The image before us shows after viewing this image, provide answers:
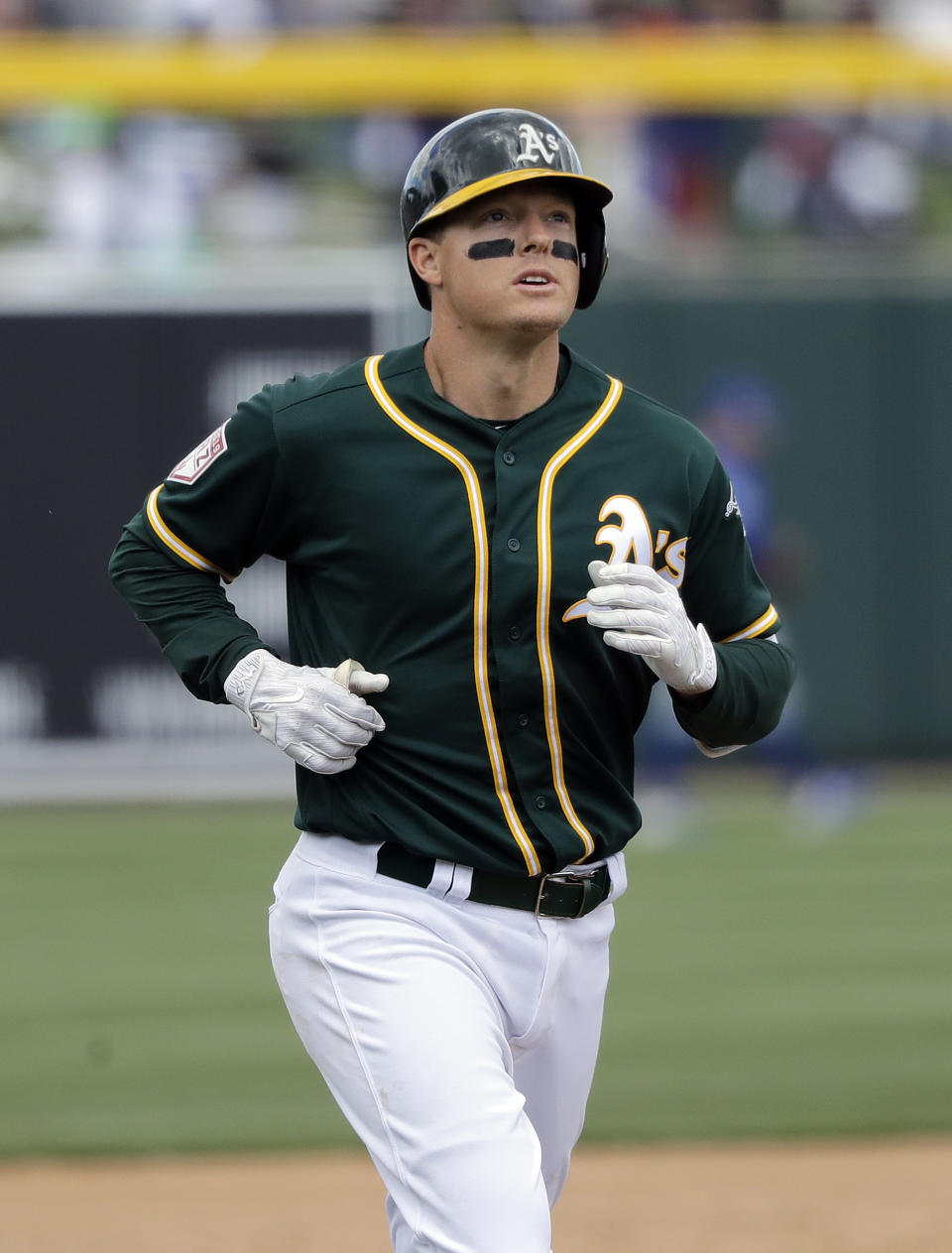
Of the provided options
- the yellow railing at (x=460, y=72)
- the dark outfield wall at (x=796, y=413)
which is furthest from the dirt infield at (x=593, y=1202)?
the yellow railing at (x=460, y=72)

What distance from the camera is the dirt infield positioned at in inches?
203

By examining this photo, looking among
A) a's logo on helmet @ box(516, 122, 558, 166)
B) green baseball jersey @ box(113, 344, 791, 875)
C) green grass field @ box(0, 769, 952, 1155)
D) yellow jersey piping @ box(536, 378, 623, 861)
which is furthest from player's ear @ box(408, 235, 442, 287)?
green grass field @ box(0, 769, 952, 1155)

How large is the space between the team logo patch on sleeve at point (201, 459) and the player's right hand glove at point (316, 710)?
363 millimetres

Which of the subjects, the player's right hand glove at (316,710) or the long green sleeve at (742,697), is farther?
the long green sleeve at (742,697)

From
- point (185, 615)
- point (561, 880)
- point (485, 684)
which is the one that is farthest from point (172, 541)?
point (561, 880)

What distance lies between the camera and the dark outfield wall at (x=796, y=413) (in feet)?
40.7

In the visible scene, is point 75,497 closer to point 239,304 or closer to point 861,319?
point 239,304

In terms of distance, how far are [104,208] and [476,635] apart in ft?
33.8

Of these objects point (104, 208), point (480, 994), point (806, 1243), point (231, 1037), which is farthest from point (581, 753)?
point (104, 208)

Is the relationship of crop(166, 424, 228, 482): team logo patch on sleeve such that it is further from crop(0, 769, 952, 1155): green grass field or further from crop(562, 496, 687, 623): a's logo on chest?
crop(0, 769, 952, 1155): green grass field

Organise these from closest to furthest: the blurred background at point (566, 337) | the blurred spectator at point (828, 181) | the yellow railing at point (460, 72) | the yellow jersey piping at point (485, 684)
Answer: the yellow jersey piping at point (485, 684) → the blurred background at point (566, 337) → the yellow railing at point (460, 72) → the blurred spectator at point (828, 181)

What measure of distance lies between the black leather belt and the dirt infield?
6.17ft

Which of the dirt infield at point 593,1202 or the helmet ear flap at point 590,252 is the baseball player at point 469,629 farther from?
the dirt infield at point 593,1202

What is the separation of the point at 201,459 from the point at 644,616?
84cm
